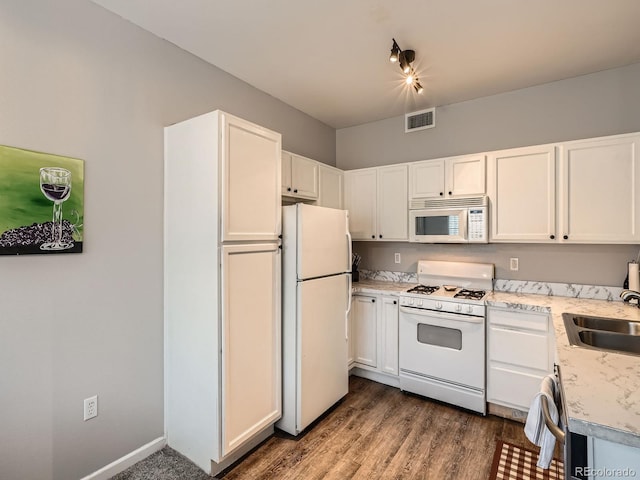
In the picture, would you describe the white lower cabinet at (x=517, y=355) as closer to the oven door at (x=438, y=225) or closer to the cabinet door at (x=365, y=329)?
the oven door at (x=438, y=225)

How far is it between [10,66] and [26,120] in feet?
0.85

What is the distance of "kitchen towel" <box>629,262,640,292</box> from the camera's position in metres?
2.45

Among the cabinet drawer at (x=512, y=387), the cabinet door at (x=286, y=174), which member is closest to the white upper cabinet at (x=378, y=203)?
the cabinet door at (x=286, y=174)

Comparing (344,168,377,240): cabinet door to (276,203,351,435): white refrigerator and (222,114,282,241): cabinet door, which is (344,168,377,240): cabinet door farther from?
(222,114,282,241): cabinet door

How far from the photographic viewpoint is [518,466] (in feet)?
6.83

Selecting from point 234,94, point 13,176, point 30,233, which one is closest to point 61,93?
point 13,176

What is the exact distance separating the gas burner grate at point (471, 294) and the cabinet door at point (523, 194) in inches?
19.7

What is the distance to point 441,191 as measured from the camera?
10.4ft

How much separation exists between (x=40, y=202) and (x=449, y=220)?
118 inches

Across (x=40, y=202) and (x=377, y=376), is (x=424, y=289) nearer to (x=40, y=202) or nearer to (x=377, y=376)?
(x=377, y=376)

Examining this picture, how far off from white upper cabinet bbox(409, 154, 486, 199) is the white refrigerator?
100cm

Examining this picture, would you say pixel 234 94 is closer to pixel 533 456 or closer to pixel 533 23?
pixel 533 23

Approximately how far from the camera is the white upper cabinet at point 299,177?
2951mm

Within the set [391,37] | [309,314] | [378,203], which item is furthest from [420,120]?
[309,314]
